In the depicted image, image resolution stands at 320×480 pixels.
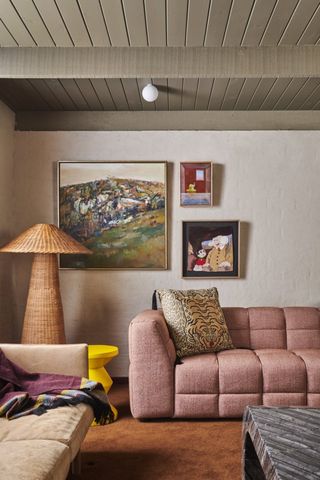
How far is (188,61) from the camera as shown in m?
3.59

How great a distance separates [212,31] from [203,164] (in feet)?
6.04

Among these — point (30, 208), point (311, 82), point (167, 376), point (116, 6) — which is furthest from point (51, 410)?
point (311, 82)

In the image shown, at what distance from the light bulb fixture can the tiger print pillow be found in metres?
1.53

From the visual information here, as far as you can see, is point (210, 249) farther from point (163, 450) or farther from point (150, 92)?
point (163, 450)

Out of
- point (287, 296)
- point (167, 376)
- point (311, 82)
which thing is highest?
point (311, 82)

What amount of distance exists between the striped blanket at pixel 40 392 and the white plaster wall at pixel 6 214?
181 cm

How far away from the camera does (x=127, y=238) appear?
5.13 meters

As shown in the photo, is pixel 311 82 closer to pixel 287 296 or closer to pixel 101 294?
pixel 287 296

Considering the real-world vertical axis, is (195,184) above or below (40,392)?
above

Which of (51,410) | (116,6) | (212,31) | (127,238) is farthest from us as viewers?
(127,238)

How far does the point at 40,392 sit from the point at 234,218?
8.99 feet

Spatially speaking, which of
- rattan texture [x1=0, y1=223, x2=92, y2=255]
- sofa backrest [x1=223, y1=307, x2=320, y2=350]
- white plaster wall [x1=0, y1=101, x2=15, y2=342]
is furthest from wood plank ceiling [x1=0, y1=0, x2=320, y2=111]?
sofa backrest [x1=223, y1=307, x2=320, y2=350]

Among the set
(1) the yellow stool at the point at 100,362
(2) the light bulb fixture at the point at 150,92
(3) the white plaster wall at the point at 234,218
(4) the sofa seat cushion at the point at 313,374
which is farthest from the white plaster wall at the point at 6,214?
(4) the sofa seat cushion at the point at 313,374

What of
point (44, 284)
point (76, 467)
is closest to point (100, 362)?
point (44, 284)
